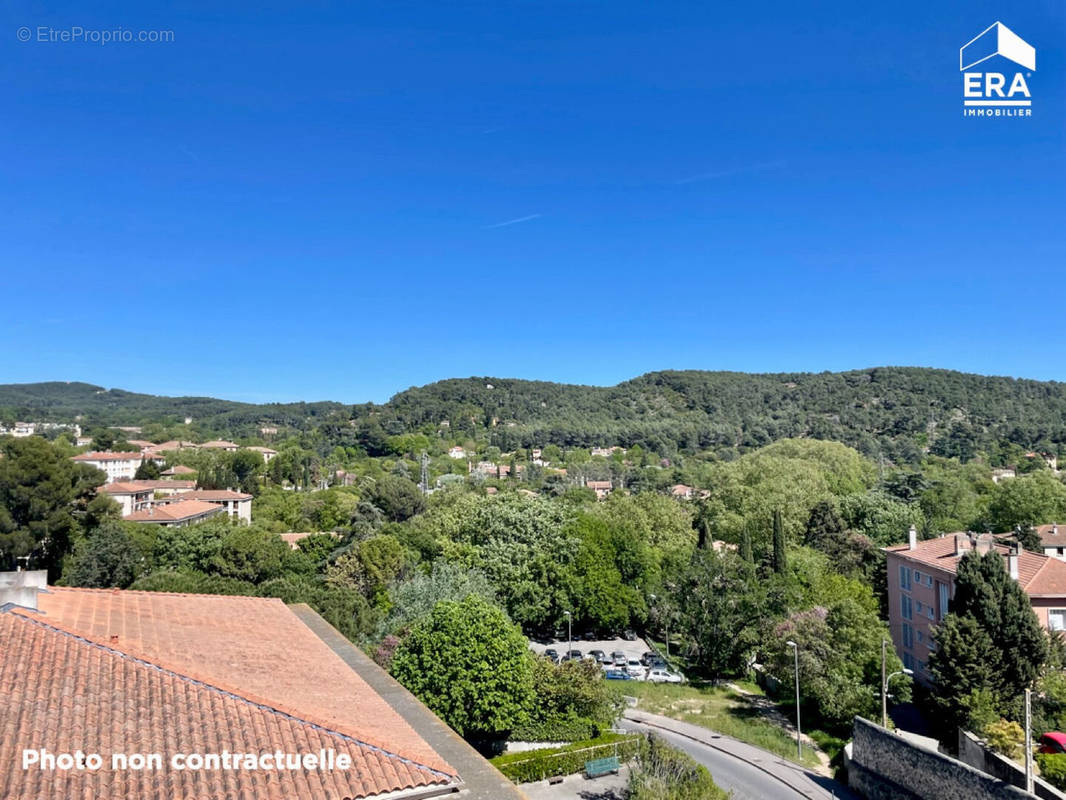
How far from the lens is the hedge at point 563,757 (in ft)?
70.5

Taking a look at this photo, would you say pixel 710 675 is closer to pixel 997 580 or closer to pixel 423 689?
pixel 997 580

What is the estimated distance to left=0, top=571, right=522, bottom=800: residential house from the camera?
23.9 ft

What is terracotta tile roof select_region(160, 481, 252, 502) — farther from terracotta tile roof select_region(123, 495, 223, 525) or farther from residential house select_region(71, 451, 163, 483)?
residential house select_region(71, 451, 163, 483)

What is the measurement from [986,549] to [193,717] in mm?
32594

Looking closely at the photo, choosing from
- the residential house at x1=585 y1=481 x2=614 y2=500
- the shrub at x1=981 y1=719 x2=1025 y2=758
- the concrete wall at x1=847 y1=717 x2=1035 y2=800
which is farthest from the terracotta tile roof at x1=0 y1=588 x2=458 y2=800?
the residential house at x1=585 y1=481 x2=614 y2=500

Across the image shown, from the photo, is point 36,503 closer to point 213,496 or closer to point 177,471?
point 213,496

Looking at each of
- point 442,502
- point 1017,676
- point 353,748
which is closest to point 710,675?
point 1017,676

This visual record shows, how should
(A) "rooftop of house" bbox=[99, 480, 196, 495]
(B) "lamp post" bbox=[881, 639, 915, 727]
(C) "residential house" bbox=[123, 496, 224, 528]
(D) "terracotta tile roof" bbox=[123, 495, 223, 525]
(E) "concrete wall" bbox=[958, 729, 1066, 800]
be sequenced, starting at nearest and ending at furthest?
(E) "concrete wall" bbox=[958, 729, 1066, 800] → (B) "lamp post" bbox=[881, 639, 915, 727] → (C) "residential house" bbox=[123, 496, 224, 528] → (D) "terracotta tile roof" bbox=[123, 495, 223, 525] → (A) "rooftop of house" bbox=[99, 480, 196, 495]

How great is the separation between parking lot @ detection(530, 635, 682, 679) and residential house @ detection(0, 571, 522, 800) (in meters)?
26.6

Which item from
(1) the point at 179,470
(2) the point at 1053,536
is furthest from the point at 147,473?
(2) the point at 1053,536

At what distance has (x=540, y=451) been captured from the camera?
170875 mm

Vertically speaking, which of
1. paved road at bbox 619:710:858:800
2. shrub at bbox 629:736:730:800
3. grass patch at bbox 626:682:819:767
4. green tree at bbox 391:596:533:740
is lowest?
grass patch at bbox 626:682:819:767

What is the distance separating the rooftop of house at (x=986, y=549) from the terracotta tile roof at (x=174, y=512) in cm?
5609

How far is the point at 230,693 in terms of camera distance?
8.91m
